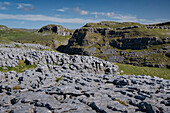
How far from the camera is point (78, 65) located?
31.9m

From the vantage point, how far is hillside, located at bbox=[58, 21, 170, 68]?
89288mm

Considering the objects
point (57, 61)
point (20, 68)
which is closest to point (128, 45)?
point (57, 61)

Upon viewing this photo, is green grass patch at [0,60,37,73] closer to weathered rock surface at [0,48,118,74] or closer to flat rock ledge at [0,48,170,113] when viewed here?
weathered rock surface at [0,48,118,74]

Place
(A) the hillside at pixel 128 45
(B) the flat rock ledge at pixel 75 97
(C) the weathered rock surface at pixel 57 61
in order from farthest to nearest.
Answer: (A) the hillside at pixel 128 45 → (C) the weathered rock surface at pixel 57 61 → (B) the flat rock ledge at pixel 75 97

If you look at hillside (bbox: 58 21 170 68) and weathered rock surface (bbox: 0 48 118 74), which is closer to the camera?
weathered rock surface (bbox: 0 48 118 74)

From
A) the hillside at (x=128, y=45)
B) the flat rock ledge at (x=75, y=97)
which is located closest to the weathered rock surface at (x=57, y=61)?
the flat rock ledge at (x=75, y=97)

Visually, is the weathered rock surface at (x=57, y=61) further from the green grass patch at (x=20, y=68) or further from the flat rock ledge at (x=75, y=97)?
the flat rock ledge at (x=75, y=97)

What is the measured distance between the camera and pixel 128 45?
114438mm

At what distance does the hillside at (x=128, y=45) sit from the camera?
3515 inches

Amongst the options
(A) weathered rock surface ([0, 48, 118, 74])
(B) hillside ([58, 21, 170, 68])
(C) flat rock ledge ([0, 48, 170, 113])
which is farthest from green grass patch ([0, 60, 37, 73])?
(B) hillside ([58, 21, 170, 68])

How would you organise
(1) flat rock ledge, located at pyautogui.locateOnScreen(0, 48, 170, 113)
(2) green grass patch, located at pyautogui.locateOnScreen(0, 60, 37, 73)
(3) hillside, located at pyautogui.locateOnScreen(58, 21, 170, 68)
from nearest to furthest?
1. (1) flat rock ledge, located at pyautogui.locateOnScreen(0, 48, 170, 113)
2. (2) green grass patch, located at pyautogui.locateOnScreen(0, 60, 37, 73)
3. (3) hillside, located at pyautogui.locateOnScreen(58, 21, 170, 68)

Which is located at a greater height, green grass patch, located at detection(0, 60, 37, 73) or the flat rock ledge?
green grass patch, located at detection(0, 60, 37, 73)

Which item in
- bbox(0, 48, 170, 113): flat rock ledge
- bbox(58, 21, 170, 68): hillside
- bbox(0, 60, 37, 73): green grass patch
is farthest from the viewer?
bbox(58, 21, 170, 68): hillside

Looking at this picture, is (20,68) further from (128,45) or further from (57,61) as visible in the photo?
(128,45)
